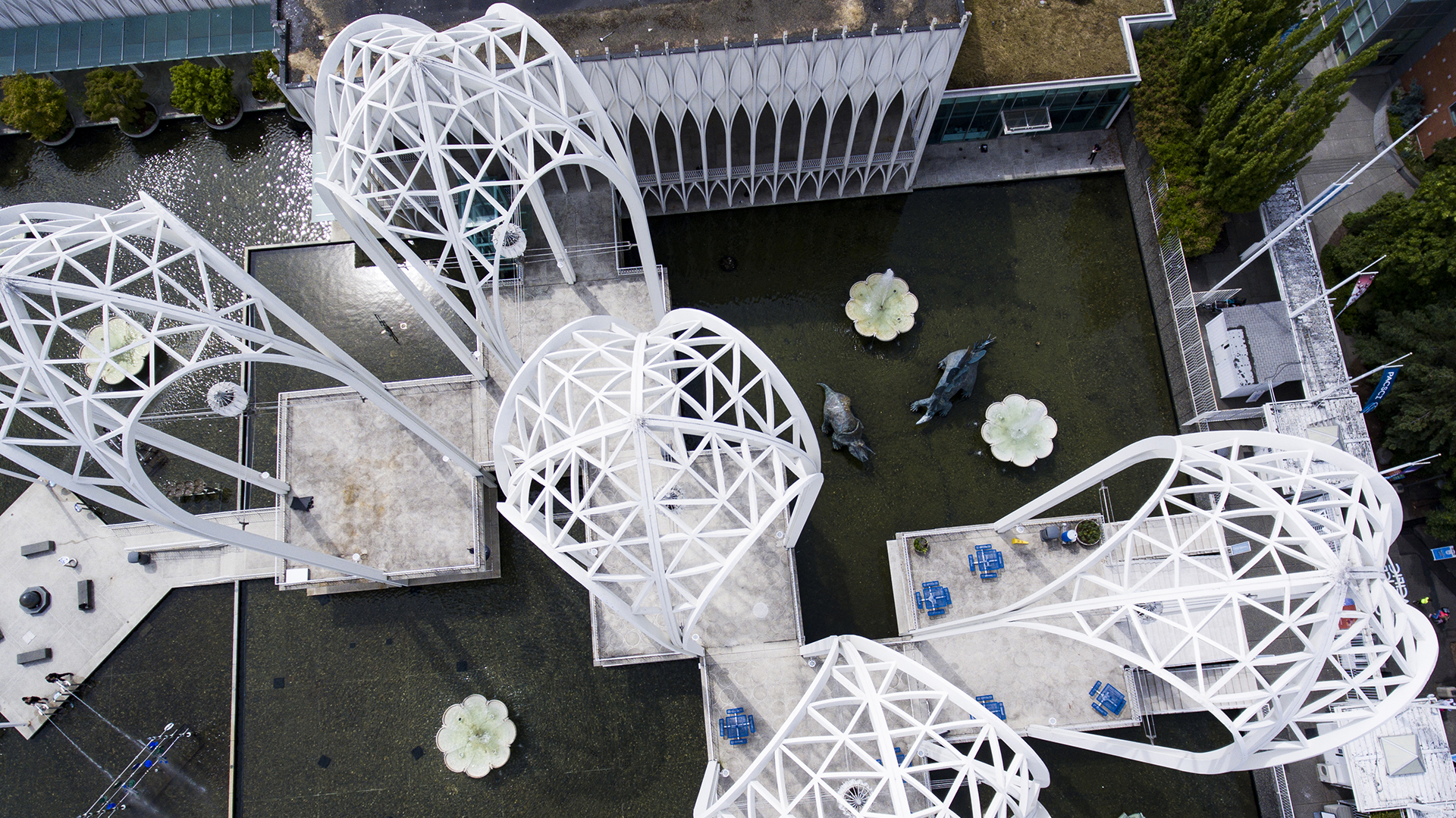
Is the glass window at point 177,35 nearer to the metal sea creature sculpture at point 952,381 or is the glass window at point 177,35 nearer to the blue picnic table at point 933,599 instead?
the metal sea creature sculpture at point 952,381

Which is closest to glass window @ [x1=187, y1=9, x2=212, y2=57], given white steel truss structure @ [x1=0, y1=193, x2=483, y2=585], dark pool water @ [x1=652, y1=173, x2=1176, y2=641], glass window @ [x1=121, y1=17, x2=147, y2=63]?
glass window @ [x1=121, y1=17, x2=147, y2=63]

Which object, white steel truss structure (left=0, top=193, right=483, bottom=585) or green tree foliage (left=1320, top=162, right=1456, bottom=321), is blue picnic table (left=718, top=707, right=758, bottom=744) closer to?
white steel truss structure (left=0, top=193, right=483, bottom=585)

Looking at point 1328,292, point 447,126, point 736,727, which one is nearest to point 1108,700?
point 736,727

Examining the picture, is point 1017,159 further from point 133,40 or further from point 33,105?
point 33,105

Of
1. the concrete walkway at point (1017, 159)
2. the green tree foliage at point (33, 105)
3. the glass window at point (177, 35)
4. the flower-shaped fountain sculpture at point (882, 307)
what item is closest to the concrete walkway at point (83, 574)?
the green tree foliage at point (33, 105)

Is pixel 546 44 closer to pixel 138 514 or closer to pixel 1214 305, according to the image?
pixel 138 514

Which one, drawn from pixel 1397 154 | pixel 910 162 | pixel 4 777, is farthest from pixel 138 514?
pixel 1397 154
